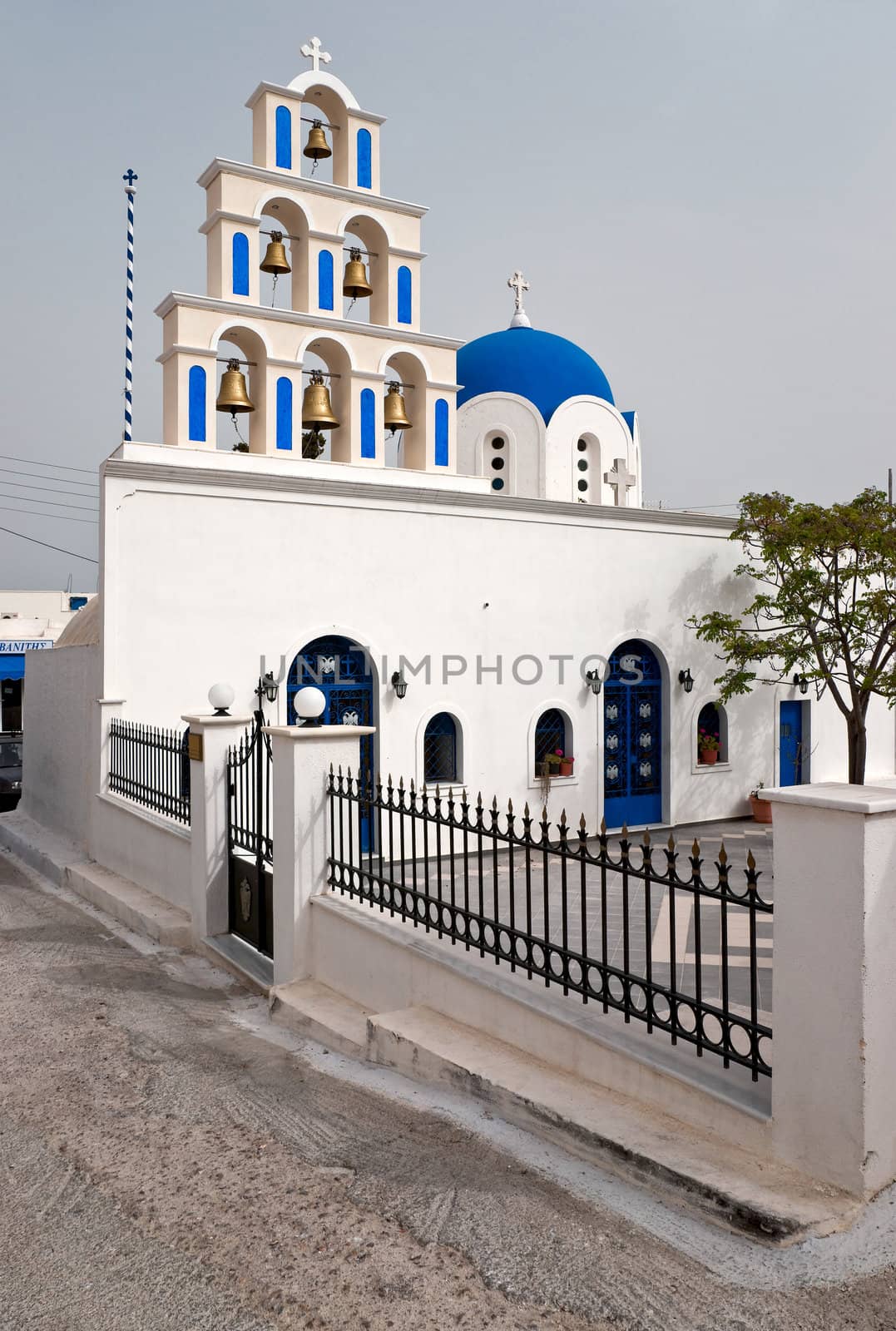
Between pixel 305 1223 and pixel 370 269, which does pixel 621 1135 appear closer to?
pixel 305 1223

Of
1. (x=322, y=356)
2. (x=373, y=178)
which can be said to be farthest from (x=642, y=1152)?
(x=373, y=178)

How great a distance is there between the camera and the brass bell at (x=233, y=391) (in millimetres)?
12086

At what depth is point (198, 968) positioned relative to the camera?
25.1 ft

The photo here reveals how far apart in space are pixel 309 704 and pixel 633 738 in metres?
8.68

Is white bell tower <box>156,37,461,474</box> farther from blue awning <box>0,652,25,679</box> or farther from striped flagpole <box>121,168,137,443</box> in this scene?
blue awning <box>0,652,25,679</box>

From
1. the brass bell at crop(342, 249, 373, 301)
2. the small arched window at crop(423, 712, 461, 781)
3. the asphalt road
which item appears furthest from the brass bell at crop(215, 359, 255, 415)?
the asphalt road

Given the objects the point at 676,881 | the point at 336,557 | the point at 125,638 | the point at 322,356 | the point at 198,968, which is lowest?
the point at 198,968

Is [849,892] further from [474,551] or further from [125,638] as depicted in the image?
[474,551]

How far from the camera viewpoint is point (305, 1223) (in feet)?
11.7

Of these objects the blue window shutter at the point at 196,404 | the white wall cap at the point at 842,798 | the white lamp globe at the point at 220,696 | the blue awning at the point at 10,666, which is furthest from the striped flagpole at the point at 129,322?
the blue awning at the point at 10,666

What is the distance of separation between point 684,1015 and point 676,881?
206 cm

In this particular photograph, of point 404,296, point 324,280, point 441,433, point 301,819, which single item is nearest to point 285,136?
point 324,280

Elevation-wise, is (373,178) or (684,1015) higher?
(373,178)

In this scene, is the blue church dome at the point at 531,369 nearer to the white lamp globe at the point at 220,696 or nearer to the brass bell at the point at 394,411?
the brass bell at the point at 394,411
